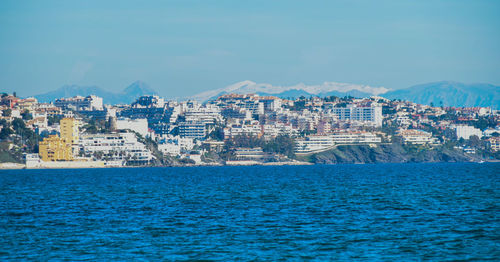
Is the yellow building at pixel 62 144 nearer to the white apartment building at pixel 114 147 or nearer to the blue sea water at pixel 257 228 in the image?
the white apartment building at pixel 114 147

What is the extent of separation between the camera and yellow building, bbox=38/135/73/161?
154 meters

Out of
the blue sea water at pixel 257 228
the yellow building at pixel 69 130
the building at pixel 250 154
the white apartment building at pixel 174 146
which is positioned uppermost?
the yellow building at pixel 69 130

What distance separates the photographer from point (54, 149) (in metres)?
156

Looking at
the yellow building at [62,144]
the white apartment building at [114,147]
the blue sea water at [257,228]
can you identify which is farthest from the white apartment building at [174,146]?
the blue sea water at [257,228]

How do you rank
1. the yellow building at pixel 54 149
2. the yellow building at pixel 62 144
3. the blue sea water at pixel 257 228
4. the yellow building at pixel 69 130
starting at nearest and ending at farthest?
the blue sea water at pixel 257 228 < the yellow building at pixel 54 149 < the yellow building at pixel 62 144 < the yellow building at pixel 69 130

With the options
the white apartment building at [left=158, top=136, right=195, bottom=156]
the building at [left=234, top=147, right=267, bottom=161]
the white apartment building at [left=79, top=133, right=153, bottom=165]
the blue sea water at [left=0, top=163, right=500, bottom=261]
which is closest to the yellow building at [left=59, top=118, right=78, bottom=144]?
the white apartment building at [left=79, top=133, right=153, bottom=165]

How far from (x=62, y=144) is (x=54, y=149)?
7.46 ft

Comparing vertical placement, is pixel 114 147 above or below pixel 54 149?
above

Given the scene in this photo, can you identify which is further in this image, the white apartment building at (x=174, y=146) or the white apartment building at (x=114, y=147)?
the white apartment building at (x=174, y=146)

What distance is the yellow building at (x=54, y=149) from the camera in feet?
506

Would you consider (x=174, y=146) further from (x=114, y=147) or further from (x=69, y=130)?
(x=69, y=130)

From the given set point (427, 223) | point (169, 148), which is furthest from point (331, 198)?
point (169, 148)

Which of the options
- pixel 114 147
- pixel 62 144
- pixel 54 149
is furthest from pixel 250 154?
pixel 54 149

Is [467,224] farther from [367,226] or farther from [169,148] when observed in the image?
[169,148]
